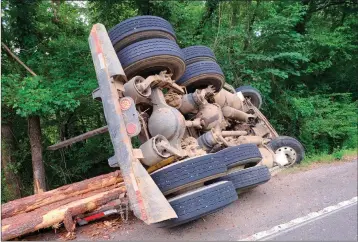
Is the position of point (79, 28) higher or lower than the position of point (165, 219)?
higher

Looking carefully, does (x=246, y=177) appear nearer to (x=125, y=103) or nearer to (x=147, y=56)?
(x=125, y=103)

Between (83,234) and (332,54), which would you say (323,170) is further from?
(332,54)

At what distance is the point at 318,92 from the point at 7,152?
372 inches

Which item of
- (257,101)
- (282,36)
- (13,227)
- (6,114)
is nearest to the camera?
(13,227)

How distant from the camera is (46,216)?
11.2ft

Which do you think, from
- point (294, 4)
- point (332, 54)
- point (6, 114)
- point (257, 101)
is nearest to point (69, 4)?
point (6, 114)

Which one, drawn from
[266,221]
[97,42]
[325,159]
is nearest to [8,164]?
[97,42]

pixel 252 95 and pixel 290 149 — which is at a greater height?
pixel 252 95

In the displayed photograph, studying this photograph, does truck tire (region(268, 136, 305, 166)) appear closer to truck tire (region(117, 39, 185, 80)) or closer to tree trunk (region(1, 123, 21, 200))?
truck tire (region(117, 39, 185, 80))

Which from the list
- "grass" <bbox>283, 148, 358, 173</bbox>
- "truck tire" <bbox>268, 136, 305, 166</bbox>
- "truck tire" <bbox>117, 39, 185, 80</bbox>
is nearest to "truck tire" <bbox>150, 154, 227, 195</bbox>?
"truck tire" <bbox>117, 39, 185, 80</bbox>

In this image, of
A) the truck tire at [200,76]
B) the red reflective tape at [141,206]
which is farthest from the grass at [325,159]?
the red reflective tape at [141,206]

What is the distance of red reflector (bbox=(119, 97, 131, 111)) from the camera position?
3.22m

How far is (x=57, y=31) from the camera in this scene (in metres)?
7.50

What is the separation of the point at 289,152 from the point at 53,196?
4.32m
